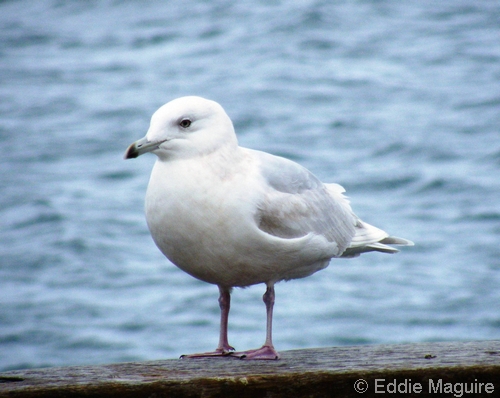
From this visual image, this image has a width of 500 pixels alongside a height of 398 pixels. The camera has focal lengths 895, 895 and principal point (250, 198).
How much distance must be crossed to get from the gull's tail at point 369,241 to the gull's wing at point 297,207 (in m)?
0.05

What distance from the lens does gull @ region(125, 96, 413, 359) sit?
4.05 metres

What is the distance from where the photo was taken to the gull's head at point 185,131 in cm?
411

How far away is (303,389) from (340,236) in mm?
1743

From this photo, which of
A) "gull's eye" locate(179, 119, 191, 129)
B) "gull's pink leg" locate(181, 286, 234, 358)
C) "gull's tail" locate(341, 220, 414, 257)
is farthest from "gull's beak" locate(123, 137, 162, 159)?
"gull's tail" locate(341, 220, 414, 257)

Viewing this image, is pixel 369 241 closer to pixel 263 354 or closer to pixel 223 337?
pixel 223 337

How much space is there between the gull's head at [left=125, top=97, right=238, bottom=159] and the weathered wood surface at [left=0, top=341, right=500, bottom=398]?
1.04 metres

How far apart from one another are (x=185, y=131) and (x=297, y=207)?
802 mm

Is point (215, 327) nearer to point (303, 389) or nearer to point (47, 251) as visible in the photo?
point (47, 251)

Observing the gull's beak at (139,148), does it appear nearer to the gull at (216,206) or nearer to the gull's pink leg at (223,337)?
the gull at (216,206)

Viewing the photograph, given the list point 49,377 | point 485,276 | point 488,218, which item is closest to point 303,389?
point 49,377

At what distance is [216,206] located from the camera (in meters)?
4.04

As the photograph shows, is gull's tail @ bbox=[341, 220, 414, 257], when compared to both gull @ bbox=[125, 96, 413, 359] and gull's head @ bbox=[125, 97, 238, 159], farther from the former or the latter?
gull's head @ bbox=[125, 97, 238, 159]

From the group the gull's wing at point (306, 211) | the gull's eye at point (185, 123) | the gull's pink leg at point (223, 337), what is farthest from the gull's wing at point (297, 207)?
the gull's pink leg at point (223, 337)

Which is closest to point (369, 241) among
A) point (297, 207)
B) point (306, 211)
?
point (306, 211)
